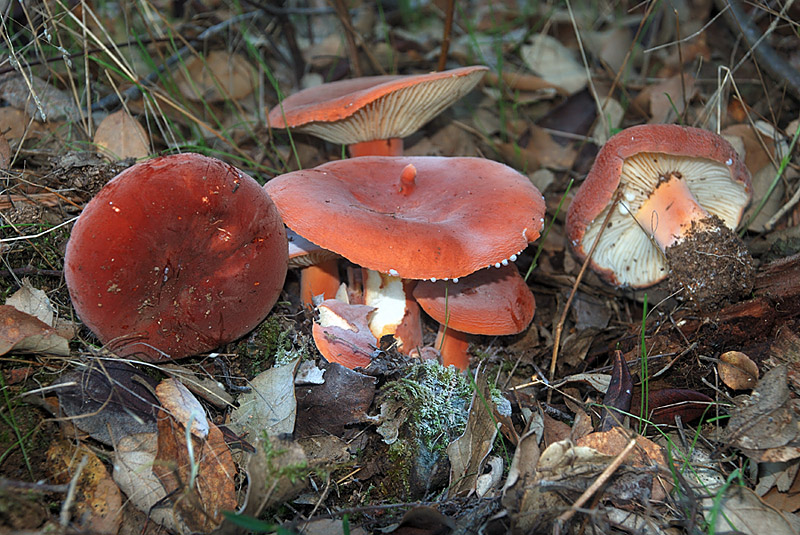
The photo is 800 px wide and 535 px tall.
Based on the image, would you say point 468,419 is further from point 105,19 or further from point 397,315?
point 105,19

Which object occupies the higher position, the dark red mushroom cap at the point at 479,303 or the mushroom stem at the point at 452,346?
the dark red mushroom cap at the point at 479,303

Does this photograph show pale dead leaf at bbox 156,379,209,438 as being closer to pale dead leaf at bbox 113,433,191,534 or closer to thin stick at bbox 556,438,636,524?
pale dead leaf at bbox 113,433,191,534

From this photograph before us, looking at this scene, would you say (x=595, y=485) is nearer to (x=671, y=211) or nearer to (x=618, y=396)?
(x=618, y=396)

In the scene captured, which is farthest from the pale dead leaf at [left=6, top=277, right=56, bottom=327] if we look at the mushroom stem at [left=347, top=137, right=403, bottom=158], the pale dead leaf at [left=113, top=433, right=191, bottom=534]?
the mushroom stem at [left=347, top=137, right=403, bottom=158]

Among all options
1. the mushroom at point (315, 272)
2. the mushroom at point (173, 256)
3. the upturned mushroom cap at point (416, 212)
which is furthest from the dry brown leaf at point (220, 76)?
the mushroom at point (173, 256)

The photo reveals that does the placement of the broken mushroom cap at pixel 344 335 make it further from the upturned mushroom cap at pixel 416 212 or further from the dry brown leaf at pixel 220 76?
the dry brown leaf at pixel 220 76

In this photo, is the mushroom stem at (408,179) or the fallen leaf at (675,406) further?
the mushroom stem at (408,179)

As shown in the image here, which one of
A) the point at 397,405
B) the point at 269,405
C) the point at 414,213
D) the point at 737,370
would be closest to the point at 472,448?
the point at 397,405

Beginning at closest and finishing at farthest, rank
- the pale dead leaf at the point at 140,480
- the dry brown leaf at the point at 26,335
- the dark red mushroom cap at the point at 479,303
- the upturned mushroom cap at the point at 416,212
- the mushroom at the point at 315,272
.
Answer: the pale dead leaf at the point at 140,480 → the dry brown leaf at the point at 26,335 → the upturned mushroom cap at the point at 416,212 → the dark red mushroom cap at the point at 479,303 → the mushroom at the point at 315,272
